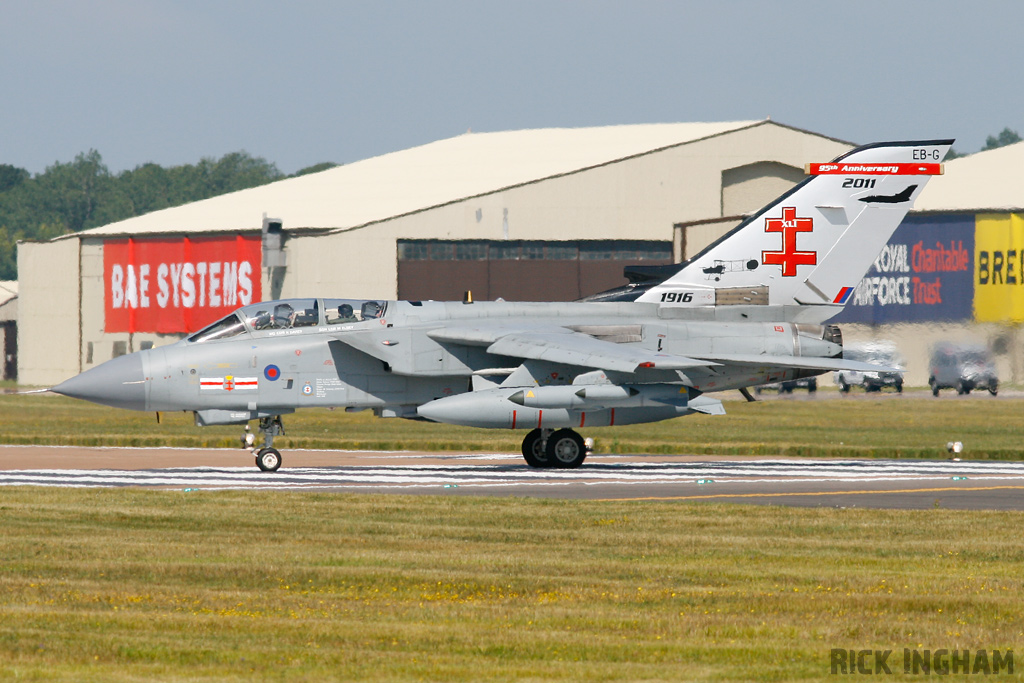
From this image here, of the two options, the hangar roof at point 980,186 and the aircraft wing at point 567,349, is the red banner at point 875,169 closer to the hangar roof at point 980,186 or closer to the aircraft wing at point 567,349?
the aircraft wing at point 567,349

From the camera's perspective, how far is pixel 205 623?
1084cm

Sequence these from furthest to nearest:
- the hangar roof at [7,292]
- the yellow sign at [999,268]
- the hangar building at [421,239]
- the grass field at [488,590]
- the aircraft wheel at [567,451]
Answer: the hangar roof at [7,292]
the hangar building at [421,239]
the yellow sign at [999,268]
the aircraft wheel at [567,451]
the grass field at [488,590]

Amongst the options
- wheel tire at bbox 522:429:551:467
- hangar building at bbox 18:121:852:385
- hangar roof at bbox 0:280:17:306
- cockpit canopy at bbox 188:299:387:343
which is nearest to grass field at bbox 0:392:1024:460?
wheel tire at bbox 522:429:551:467

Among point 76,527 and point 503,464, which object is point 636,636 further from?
point 503,464

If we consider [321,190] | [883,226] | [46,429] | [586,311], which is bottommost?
[46,429]

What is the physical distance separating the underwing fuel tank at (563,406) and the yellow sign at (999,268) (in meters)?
17.7

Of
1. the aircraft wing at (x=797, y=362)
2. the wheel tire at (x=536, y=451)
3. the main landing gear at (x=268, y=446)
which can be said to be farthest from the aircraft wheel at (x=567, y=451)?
the main landing gear at (x=268, y=446)

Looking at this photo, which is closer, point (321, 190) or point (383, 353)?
point (383, 353)

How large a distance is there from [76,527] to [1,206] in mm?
190083

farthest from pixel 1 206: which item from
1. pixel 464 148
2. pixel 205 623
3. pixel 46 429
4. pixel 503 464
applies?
pixel 205 623

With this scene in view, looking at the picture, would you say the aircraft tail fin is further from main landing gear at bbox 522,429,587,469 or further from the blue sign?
the blue sign

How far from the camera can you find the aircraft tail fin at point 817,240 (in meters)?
27.9

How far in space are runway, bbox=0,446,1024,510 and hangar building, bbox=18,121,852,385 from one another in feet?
108

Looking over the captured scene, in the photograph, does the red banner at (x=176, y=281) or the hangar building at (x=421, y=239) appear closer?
the hangar building at (x=421, y=239)
